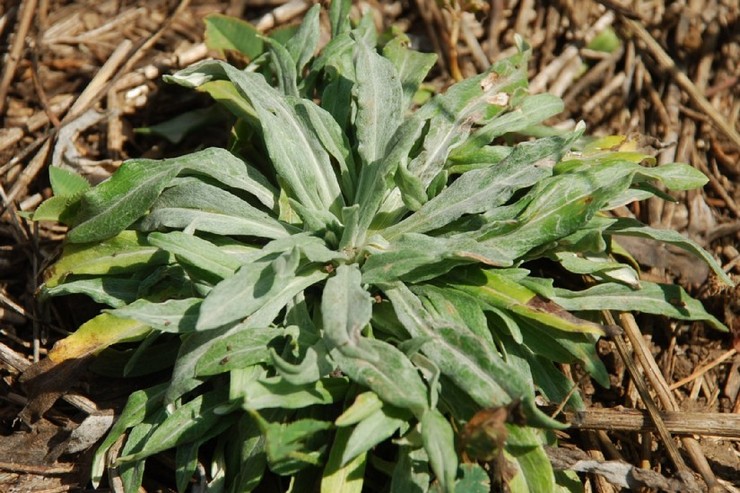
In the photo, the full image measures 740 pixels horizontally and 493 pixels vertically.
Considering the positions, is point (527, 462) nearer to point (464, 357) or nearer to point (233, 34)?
point (464, 357)

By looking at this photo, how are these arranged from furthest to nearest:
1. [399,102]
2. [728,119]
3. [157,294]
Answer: [728,119] < [399,102] < [157,294]

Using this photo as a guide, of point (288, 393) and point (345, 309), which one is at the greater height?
point (345, 309)

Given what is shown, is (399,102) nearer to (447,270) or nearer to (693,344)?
(447,270)

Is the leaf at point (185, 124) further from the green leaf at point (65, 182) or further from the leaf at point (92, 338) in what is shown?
the leaf at point (92, 338)

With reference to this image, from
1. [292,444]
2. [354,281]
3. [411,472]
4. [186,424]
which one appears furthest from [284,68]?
[411,472]

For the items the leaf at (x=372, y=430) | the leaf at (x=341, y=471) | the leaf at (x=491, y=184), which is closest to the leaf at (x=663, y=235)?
the leaf at (x=491, y=184)

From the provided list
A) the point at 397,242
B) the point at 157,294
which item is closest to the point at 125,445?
the point at 157,294
